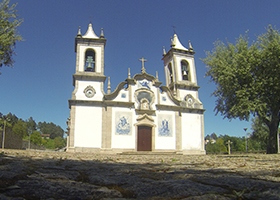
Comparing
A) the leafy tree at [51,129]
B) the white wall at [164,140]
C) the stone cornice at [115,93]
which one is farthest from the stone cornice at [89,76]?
the leafy tree at [51,129]

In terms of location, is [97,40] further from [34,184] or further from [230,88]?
[34,184]

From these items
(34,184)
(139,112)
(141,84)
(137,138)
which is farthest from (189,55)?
(34,184)

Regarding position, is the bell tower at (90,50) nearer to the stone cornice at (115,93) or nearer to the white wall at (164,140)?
the stone cornice at (115,93)

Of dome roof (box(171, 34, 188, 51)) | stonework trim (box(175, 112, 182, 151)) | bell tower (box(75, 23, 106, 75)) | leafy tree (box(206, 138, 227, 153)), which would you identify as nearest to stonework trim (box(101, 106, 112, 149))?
bell tower (box(75, 23, 106, 75))

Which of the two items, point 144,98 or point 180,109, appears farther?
point 180,109

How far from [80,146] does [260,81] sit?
1387cm

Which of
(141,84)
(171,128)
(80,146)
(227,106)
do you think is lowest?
(80,146)

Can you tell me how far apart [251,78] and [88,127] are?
12728mm

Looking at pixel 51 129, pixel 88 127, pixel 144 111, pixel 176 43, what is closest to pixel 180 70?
pixel 176 43

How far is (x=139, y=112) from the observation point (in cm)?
2120

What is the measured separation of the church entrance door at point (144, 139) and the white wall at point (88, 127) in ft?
11.1

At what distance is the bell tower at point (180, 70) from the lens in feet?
78.5

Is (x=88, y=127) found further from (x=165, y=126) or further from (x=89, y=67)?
(x=165, y=126)

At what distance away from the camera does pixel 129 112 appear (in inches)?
829
